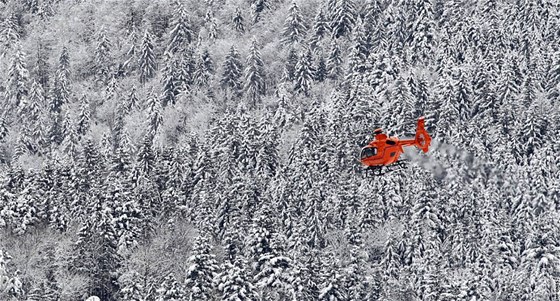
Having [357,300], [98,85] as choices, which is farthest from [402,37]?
[357,300]

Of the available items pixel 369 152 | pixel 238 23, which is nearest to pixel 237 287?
pixel 369 152

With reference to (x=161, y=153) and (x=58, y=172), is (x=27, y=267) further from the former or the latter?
(x=161, y=153)

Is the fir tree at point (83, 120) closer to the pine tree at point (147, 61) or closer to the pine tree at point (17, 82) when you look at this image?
the pine tree at point (17, 82)

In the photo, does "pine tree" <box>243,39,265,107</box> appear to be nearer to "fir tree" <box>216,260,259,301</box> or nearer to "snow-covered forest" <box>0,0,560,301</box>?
"snow-covered forest" <box>0,0,560,301</box>

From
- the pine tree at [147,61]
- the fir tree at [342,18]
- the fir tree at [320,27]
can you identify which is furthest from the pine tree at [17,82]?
the fir tree at [342,18]

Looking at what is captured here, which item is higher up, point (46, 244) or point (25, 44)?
point (25, 44)
